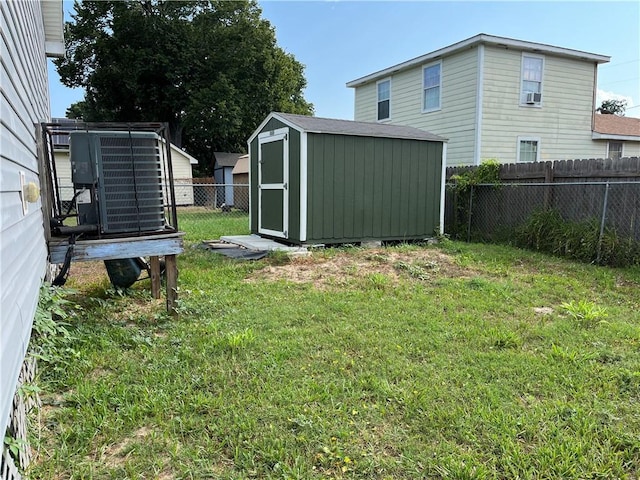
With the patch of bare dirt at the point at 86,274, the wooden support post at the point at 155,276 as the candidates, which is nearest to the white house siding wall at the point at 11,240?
the wooden support post at the point at 155,276

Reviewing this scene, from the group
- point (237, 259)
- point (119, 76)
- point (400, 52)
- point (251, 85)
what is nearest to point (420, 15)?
point (400, 52)

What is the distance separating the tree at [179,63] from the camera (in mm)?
21219

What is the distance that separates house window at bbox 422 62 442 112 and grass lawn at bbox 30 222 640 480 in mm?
8105

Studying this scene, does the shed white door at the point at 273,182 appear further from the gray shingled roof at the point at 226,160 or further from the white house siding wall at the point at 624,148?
the gray shingled roof at the point at 226,160

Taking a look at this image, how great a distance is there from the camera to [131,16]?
2111 cm

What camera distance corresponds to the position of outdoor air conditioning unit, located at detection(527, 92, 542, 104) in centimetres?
1088

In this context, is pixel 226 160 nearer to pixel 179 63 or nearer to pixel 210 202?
pixel 210 202

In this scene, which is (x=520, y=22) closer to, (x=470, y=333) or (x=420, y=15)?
(x=420, y=15)

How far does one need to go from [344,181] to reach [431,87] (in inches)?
238

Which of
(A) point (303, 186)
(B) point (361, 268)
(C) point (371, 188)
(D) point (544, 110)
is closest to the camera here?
(B) point (361, 268)

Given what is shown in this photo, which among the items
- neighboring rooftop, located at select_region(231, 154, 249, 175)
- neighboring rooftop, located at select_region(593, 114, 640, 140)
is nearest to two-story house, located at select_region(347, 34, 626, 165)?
neighboring rooftop, located at select_region(593, 114, 640, 140)

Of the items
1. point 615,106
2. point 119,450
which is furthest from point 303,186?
point 615,106

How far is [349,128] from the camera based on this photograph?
7.04m

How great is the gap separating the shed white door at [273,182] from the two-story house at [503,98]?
5.52 m
